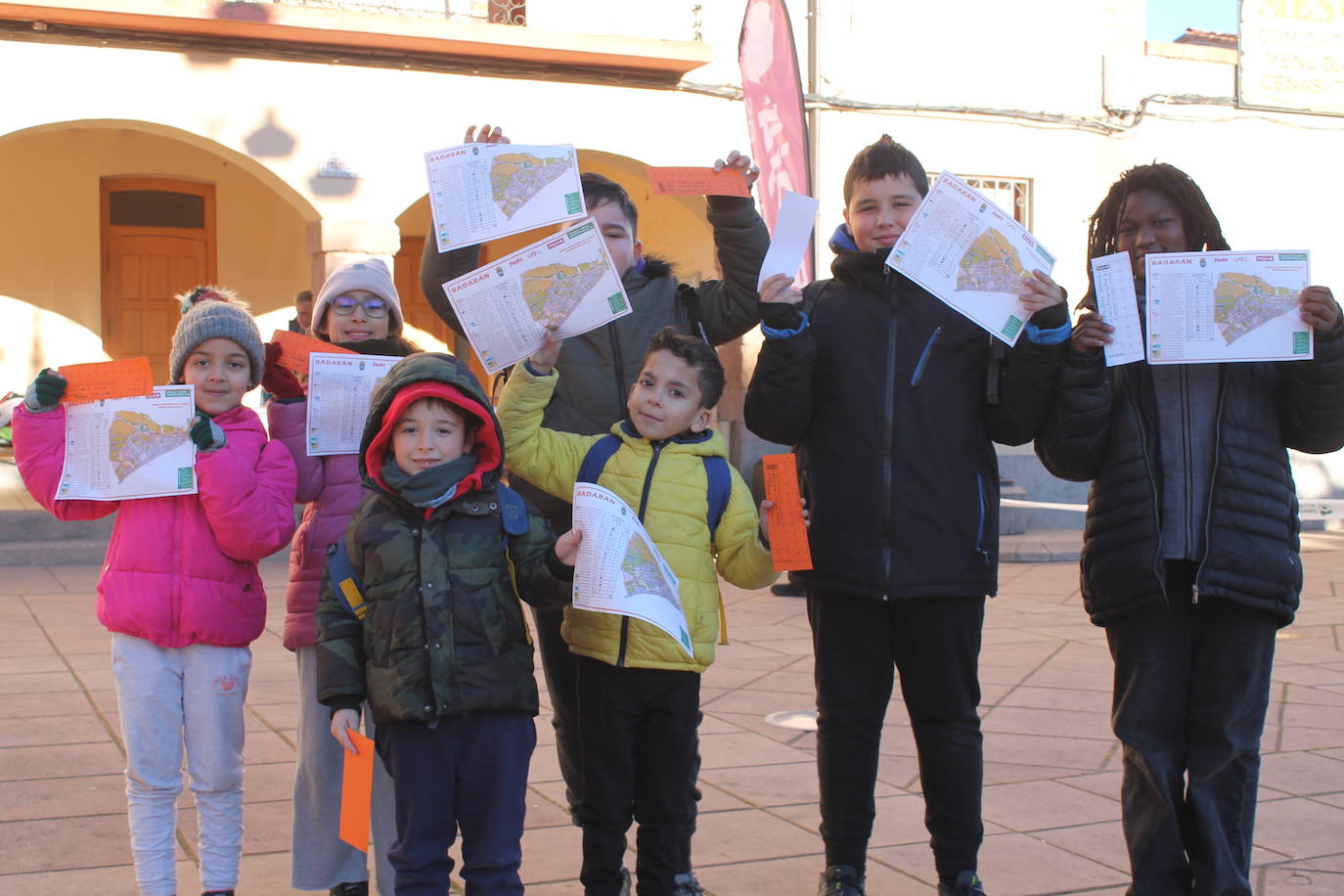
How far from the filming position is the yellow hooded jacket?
3168mm

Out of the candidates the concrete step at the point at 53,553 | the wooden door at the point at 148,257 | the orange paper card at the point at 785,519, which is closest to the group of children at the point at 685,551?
the orange paper card at the point at 785,519

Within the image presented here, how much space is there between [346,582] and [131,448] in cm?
66

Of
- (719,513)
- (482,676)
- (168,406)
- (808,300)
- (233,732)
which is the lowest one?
(233,732)

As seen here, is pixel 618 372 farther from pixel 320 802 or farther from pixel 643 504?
pixel 320 802

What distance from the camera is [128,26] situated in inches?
376

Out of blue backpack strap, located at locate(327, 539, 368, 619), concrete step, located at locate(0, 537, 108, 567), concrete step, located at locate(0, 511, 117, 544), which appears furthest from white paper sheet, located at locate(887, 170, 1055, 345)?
concrete step, located at locate(0, 511, 117, 544)

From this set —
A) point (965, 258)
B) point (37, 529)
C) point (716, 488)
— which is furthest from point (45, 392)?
point (37, 529)

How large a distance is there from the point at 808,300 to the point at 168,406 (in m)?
→ 1.54

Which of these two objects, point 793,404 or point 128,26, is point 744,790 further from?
point 128,26

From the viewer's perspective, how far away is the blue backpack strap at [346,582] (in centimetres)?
299

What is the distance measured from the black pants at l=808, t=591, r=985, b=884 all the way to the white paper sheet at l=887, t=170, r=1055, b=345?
68 centimetres

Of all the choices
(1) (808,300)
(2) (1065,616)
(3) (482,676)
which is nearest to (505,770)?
(3) (482,676)

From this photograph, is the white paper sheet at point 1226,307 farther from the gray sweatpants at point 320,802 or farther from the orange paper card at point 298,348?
the gray sweatpants at point 320,802

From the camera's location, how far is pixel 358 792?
9.20 feet
